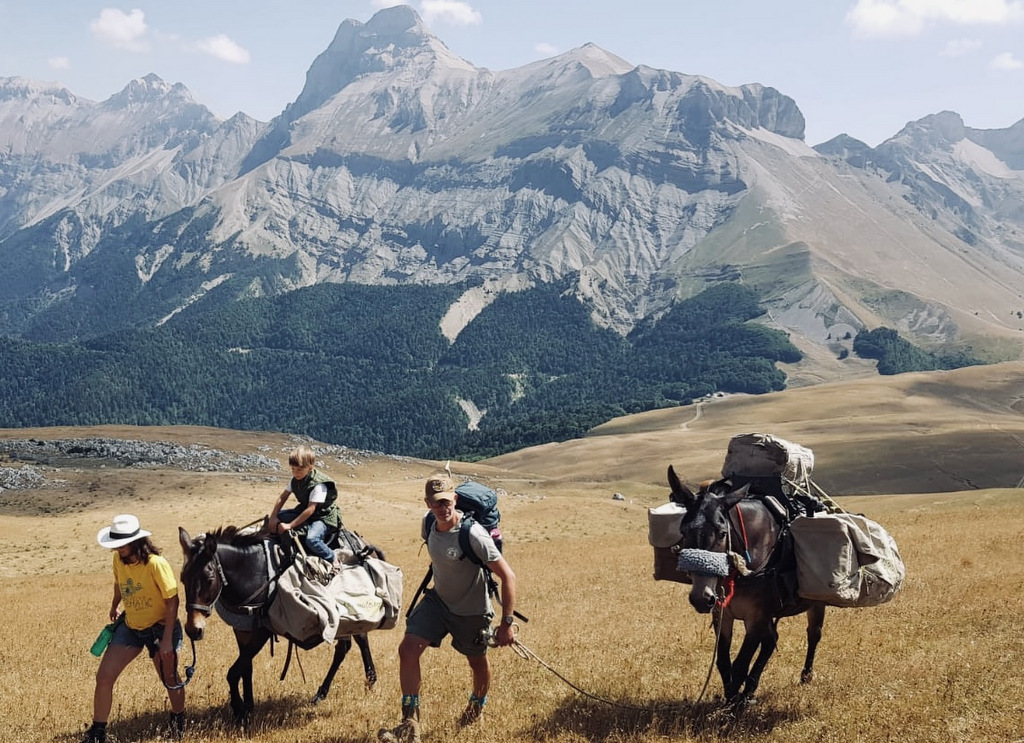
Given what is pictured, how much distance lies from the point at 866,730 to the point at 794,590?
198cm

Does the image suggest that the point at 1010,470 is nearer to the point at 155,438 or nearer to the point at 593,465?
the point at 593,465

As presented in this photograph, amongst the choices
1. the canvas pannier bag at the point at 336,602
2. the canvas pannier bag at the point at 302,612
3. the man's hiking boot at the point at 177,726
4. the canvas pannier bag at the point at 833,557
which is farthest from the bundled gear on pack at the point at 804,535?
the man's hiking boot at the point at 177,726

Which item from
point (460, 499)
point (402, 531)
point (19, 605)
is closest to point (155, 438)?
point (402, 531)

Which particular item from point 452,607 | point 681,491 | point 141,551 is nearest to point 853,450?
point 681,491

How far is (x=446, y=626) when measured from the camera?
453 inches

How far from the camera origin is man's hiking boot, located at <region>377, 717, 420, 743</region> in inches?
421

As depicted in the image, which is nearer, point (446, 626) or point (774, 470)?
point (446, 626)

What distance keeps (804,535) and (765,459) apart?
4.71 feet

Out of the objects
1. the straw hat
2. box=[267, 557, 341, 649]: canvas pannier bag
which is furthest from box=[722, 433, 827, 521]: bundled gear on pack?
the straw hat

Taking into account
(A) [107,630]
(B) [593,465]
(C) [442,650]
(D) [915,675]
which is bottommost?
(B) [593,465]

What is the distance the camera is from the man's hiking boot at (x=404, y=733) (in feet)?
35.1

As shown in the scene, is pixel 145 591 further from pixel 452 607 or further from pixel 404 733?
pixel 452 607

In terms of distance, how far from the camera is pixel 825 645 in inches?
612

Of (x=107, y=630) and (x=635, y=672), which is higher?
(x=107, y=630)
